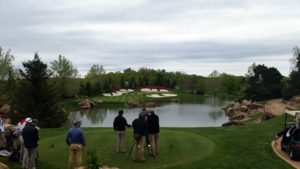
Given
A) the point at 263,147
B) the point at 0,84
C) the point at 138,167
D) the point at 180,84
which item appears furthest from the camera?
the point at 180,84

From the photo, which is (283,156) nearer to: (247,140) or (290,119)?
(247,140)

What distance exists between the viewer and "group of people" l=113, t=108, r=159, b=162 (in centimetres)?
1742

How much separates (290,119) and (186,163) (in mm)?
19902

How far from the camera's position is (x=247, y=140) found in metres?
23.0

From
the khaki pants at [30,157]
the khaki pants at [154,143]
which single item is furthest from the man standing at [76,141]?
the khaki pants at [154,143]

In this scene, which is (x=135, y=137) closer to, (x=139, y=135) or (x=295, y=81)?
(x=139, y=135)

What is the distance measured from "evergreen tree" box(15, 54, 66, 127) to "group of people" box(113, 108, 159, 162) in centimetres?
2394

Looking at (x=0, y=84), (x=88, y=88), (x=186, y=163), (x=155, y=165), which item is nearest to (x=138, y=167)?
(x=155, y=165)

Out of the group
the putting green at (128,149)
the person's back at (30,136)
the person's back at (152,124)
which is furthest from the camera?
the person's back at (152,124)

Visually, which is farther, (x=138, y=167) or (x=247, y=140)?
(x=247, y=140)

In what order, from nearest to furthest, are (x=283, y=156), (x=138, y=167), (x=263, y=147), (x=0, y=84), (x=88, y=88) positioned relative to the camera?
(x=138, y=167)
(x=283, y=156)
(x=263, y=147)
(x=0, y=84)
(x=88, y=88)

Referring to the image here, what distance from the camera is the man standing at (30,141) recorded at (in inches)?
601

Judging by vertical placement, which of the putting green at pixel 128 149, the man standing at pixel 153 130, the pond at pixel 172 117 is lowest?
the pond at pixel 172 117

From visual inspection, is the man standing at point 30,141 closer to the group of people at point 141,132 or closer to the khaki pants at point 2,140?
the khaki pants at point 2,140
